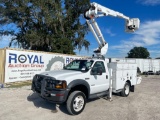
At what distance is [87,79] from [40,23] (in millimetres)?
17468

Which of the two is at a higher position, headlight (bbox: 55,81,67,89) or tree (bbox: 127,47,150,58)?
tree (bbox: 127,47,150,58)

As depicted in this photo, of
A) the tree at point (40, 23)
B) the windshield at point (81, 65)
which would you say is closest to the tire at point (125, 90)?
the windshield at point (81, 65)

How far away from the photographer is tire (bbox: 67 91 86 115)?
5.17 m

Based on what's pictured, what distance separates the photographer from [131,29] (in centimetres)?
1007

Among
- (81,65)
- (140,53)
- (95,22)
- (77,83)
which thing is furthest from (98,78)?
(140,53)

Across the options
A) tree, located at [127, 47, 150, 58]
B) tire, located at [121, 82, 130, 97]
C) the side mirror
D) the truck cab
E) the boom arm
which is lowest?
tire, located at [121, 82, 130, 97]

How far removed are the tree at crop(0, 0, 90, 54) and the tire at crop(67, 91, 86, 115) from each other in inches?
602

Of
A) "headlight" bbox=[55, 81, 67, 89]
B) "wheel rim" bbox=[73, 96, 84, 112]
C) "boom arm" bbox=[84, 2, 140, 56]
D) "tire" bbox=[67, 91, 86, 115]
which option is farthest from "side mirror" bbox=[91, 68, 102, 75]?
"boom arm" bbox=[84, 2, 140, 56]

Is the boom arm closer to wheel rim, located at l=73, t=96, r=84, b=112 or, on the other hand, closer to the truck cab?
the truck cab

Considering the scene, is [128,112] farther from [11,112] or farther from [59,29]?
[59,29]

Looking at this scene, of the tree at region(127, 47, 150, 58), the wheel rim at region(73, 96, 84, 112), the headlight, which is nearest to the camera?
the headlight

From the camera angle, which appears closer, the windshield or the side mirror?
the side mirror

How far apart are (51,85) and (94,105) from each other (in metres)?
2.25

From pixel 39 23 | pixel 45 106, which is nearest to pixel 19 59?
pixel 45 106
